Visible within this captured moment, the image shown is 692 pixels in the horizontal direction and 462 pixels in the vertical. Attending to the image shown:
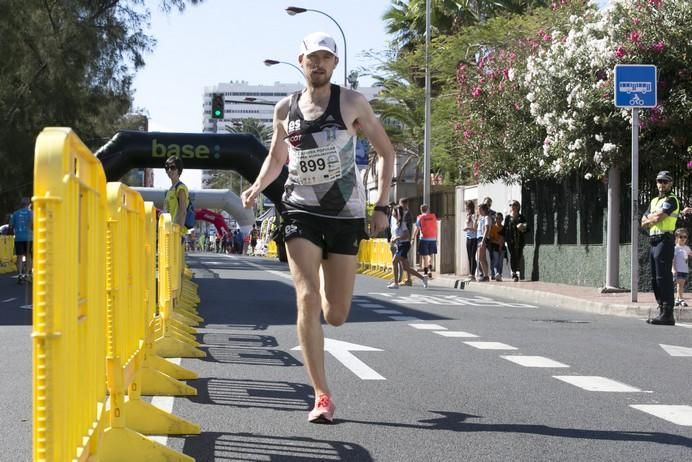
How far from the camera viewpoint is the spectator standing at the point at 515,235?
26.3m

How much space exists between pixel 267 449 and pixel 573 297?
1427 cm

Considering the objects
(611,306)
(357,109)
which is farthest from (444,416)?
(611,306)

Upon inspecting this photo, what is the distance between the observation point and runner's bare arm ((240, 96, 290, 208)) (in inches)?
273

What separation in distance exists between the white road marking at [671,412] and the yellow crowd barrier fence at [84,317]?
270 cm

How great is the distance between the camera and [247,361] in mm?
9469

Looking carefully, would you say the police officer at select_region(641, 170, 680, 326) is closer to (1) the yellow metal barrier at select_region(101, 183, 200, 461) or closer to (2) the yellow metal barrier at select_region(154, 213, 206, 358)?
(2) the yellow metal barrier at select_region(154, 213, 206, 358)

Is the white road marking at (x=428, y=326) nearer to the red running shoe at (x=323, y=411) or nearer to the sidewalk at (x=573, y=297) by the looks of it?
the sidewalk at (x=573, y=297)

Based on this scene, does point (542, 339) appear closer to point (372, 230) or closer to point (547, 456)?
point (372, 230)

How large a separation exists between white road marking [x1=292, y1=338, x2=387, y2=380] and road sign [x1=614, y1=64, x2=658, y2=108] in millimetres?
7687

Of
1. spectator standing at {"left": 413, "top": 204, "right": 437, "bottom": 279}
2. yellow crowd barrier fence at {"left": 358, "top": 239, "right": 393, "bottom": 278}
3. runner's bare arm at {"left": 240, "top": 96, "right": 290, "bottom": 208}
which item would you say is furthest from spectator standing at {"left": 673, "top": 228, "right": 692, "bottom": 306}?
yellow crowd barrier fence at {"left": 358, "top": 239, "right": 393, "bottom": 278}

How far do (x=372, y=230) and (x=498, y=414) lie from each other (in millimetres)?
1292

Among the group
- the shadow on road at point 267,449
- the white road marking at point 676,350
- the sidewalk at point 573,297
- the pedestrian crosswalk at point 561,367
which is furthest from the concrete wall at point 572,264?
the shadow on road at point 267,449

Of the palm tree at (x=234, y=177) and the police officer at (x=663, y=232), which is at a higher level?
the palm tree at (x=234, y=177)

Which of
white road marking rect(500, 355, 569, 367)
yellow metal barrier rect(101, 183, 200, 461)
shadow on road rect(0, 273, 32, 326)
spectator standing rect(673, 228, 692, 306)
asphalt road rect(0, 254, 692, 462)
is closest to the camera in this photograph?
yellow metal barrier rect(101, 183, 200, 461)
